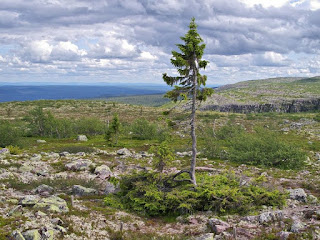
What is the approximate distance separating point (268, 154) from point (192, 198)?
1765cm

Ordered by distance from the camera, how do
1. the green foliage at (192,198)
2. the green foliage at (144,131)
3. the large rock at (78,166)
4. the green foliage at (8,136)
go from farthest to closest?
1. the green foliage at (144,131)
2. the green foliage at (8,136)
3. the large rock at (78,166)
4. the green foliage at (192,198)

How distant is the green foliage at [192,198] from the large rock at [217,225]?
1138 millimetres

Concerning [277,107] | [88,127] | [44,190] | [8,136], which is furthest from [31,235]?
[277,107]

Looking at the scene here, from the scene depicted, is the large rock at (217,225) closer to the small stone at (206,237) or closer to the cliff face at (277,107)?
the small stone at (206,237)

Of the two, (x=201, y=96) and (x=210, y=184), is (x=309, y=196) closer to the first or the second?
(x=210, y=184)

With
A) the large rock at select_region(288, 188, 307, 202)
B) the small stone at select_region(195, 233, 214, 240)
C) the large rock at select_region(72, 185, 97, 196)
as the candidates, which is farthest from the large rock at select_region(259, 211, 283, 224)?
the large rock at select_region(72, 185, 97, 196)

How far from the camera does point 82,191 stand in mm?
18156

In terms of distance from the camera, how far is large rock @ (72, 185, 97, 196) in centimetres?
1809

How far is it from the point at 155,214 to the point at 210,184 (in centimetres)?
364

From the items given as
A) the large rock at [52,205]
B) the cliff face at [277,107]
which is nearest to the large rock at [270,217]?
the large rock at [52,205]

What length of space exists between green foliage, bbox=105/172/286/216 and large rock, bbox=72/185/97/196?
10.0 ft

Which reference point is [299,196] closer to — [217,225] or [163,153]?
[217,225]

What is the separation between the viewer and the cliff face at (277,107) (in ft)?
473

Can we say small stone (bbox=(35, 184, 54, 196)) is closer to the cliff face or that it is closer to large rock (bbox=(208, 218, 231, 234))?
large rock (bbox=(208, 218, 231, 234))
